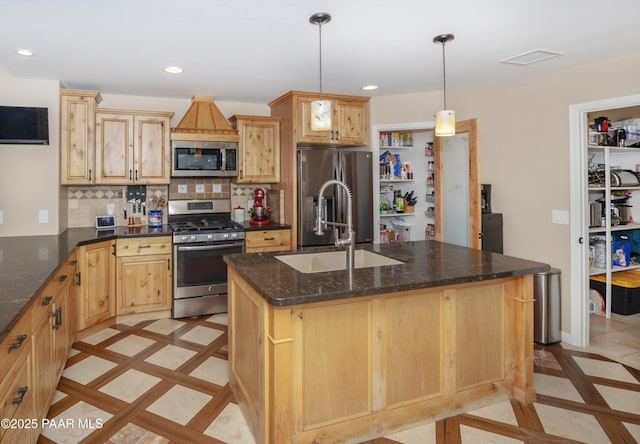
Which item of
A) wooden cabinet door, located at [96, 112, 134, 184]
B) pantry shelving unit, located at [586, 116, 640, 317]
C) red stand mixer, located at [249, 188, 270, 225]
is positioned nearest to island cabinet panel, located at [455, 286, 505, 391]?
pantry shelving unit, located at [586, 116, 640, 317]

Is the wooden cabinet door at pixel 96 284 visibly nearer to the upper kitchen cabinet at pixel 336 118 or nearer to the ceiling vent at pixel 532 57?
the upper kitchen cabinet at pixel 336 118

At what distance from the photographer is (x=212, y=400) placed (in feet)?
8.67

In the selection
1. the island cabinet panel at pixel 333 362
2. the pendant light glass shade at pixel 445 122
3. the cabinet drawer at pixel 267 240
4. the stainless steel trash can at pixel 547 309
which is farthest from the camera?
the cabinet drawer at pixel 267 240

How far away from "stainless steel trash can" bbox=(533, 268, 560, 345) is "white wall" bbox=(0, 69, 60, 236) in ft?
14.4

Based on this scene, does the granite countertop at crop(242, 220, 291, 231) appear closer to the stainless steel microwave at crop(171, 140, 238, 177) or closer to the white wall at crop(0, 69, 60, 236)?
the stainless steel microwave at crop(171, 140, 238, 177)

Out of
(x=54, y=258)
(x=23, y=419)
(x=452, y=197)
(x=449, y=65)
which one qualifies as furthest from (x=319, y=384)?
(x=452, y=197)

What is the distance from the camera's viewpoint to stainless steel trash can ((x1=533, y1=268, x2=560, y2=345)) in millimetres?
3553

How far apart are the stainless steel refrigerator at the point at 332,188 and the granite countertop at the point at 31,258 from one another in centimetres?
141

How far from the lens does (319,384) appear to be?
2.07 m

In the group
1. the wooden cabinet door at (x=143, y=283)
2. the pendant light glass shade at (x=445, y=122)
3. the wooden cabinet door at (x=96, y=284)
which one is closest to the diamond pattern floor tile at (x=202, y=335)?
the wooden cabinet door at (x=143, y=283)

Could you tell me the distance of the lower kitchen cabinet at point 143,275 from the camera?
403 centimetres

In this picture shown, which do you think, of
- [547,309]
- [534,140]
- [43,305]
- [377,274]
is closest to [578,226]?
[547,309]

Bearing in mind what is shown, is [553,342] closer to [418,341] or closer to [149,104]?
[418,341]

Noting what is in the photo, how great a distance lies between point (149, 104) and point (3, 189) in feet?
5.29
